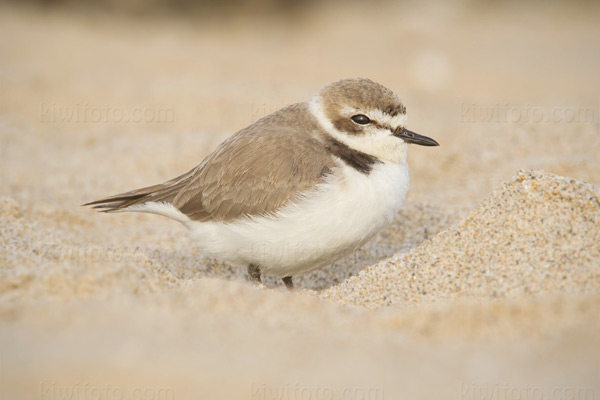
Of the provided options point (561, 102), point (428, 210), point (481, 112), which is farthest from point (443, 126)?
point (428, 210)

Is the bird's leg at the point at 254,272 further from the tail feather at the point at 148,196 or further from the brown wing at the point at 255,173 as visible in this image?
the tail feather at the point at 148,196

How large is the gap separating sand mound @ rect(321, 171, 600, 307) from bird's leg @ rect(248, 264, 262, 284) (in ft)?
2.18

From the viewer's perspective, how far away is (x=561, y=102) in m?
9.60

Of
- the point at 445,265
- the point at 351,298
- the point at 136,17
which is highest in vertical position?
the point at 445,265

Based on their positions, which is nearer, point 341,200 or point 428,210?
point 341,200

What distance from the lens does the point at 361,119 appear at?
4.58 metres

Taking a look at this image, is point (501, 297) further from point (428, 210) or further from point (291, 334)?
point (428, 210)

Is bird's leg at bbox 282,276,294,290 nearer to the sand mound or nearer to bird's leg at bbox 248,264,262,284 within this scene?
bird's leg at bbox 248,264,262,284

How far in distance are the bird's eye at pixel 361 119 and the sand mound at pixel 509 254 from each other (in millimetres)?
1011

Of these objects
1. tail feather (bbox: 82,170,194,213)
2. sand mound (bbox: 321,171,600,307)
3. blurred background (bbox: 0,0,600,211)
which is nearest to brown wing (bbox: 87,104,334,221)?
tail feather (bbox: 82,170,194,213)

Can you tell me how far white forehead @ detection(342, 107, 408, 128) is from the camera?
4539 mm

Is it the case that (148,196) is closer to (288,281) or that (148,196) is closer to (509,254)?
(288,281)

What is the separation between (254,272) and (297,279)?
2.32ft

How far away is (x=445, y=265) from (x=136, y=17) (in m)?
14.6
